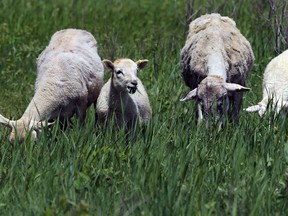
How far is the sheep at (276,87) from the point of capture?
8492 mm

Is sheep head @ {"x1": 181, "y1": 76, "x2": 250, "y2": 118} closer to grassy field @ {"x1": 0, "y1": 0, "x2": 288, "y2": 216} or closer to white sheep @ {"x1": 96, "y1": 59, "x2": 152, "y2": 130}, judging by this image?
grassy field @ {"x1": 0, "y1": 0, "x2": 288, "y2": 216}

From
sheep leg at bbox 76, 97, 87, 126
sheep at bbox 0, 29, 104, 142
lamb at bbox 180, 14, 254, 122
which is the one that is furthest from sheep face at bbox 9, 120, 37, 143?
lamb at bbox 180, 14, 254, 122

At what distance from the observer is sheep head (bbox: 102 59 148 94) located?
8.25 meters

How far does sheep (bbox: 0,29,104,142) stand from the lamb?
1.00 metres

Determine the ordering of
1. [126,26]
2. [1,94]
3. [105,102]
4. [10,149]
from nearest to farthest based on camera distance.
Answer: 1. [10,149]
2. [105,102]
3. [1,94]
4. [126,26]

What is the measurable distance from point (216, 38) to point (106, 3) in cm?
549

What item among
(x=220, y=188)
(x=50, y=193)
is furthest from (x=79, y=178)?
(x=220, y=188)

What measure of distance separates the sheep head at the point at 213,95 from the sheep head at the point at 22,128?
57.7 inches

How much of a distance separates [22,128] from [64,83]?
1.10 m

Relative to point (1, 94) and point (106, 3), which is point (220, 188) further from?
point (106, 3)

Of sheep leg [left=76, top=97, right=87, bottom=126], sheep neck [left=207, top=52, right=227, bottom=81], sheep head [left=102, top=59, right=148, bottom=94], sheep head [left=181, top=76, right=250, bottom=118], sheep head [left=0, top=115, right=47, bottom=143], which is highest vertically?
sheep head [left=102, top=59, right=148, bottom=94]

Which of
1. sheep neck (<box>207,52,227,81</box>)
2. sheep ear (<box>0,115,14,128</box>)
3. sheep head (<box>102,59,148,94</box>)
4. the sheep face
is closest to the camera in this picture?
the sheep face

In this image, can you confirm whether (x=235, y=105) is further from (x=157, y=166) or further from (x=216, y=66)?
(x=157, y=166)

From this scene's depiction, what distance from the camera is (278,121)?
816 centimetres
